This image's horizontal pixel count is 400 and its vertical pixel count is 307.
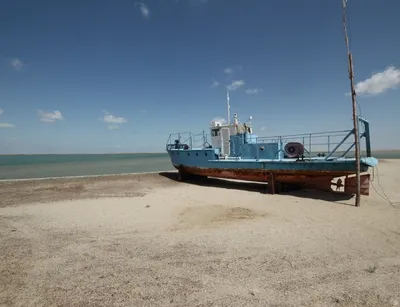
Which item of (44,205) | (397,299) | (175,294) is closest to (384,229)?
(397,299)

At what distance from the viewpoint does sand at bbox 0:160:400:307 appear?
3.91 m

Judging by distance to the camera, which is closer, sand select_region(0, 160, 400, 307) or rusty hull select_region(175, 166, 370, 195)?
sand select_region(0, 160, 400, 307)

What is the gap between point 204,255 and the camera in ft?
17.8

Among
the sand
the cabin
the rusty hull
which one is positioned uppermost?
the cabin

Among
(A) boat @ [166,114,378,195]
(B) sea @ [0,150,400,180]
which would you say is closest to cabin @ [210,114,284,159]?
(A) boat @ [166,114,378,195]

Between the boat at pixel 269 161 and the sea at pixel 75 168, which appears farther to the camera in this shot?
the sea at pixel 75 168

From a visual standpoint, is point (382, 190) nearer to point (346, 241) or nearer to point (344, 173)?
point (344, 173)

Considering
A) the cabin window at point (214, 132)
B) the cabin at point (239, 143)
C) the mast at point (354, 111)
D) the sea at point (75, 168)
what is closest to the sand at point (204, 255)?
the mast at point (354, 111)

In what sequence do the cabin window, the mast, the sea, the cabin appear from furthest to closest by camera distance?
the sea
the cabin window
the cabin
the mast

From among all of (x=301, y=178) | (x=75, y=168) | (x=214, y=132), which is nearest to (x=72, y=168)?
(x=75, y=168)

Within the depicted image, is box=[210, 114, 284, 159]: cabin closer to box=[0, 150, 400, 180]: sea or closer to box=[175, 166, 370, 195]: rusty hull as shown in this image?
box=[175, 166, 370, 195]: rusty hull

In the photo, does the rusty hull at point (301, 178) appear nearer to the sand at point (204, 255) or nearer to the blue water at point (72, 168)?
the sand at point (204, 255)

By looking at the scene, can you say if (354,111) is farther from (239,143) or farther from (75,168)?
(75,168)

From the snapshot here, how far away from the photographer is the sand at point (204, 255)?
3.91 m
